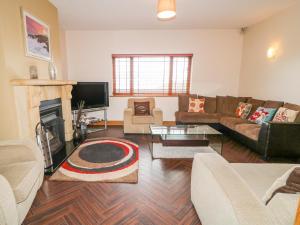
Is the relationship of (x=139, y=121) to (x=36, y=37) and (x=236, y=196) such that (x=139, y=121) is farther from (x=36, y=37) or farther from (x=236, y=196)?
(x=236, y=196)

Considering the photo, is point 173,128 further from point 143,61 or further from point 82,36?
point 82,36

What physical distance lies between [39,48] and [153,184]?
2.63 metres

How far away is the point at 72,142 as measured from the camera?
11.6ft

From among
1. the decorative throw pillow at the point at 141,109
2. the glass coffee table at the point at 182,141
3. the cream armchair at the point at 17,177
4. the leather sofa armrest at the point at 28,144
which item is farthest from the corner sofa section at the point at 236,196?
the decorative throw pillow at the point at 141,109

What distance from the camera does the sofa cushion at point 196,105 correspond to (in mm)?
4463

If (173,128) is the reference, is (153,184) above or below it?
below

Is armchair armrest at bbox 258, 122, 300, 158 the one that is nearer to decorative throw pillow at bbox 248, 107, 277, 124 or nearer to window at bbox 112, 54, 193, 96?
decorative throw pillow at bbox 248, 107, 277, 124

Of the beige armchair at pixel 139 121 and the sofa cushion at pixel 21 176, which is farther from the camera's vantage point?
the beige armchair at pixel 139 121

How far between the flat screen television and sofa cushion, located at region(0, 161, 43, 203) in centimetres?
252

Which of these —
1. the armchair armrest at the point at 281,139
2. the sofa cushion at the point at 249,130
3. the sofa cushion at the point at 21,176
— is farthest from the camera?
the sofa cushion at the point at 249,130

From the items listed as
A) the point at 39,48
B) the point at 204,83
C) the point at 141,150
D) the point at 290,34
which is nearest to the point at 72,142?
the point at 141,150

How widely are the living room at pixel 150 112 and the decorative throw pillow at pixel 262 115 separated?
0.03 metres

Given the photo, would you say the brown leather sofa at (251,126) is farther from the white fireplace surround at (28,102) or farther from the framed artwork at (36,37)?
the framed artwork at (36,37)

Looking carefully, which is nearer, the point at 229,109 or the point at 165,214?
the point at 165,214
